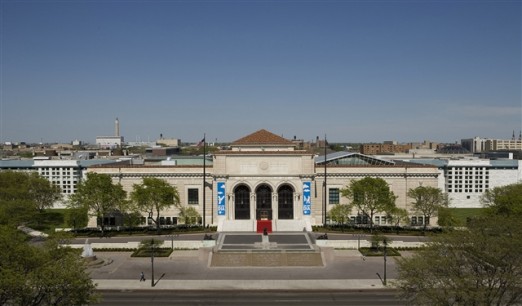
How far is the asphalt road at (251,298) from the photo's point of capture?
42.9m

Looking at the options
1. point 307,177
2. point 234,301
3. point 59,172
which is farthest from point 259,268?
point 59,172

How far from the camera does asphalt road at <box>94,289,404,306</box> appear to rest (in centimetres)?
4291

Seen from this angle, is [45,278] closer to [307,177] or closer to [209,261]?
[209,261]

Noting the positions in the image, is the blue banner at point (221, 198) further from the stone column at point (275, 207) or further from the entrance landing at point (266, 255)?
the entrance landing at point (266, 255)

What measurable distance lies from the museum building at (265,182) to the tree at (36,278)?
4471cm

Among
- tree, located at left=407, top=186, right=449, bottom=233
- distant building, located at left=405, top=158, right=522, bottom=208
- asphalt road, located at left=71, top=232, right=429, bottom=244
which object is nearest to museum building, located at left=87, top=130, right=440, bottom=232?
asphalt road, located at left=71, top=232, right=429, bottom=244

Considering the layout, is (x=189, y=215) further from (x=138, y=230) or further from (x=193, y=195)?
(x=138, y=230)

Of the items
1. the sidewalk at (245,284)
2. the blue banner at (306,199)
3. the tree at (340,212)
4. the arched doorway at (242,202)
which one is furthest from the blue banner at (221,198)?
the sidewalk at (245,284)

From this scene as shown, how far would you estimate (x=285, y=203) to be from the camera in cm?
7994

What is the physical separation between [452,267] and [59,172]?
321 feet

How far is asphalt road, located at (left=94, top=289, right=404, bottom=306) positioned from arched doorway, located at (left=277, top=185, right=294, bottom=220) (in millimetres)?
33556

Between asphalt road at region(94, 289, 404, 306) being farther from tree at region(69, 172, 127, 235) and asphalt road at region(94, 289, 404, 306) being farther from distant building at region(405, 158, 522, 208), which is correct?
distant building at region(405, 158, 522, 208)

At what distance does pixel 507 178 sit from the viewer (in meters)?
111

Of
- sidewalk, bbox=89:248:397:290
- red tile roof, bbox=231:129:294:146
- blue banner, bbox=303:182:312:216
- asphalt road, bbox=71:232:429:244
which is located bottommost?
sidewalk, bbox=89:248:397:290
